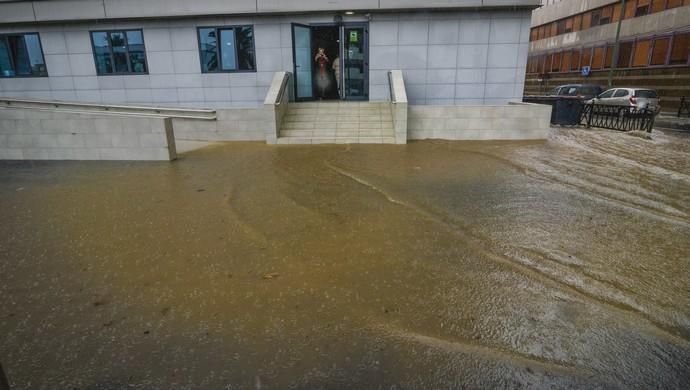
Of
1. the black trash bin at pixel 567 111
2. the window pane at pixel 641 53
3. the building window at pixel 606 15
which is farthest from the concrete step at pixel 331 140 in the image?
the building window at pixel 606 15

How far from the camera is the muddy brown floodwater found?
244 cm

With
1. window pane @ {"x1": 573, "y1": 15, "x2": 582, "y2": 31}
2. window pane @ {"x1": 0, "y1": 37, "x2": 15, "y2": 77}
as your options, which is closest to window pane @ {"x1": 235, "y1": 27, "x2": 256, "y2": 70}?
window pane @ {"x1": 0, "y1": 37, "x2": 15, "y2": 77}

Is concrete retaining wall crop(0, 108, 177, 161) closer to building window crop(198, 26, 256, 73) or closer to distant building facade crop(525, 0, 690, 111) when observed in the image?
building window crop(198, 26, 256, 73)

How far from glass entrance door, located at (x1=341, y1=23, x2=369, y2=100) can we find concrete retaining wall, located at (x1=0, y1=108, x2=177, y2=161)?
6.89m

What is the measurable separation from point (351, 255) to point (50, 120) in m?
8.55

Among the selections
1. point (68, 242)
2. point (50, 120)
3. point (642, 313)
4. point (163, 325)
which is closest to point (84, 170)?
point (50, 120)

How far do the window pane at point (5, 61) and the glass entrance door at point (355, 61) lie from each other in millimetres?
12317

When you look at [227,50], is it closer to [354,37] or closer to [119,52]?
[119,52]

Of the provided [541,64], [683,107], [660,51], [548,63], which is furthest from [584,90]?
[541,64]

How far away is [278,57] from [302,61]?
856mm

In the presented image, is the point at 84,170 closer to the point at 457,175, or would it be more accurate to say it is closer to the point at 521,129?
the point at 457,175

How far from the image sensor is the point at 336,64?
1429 cm

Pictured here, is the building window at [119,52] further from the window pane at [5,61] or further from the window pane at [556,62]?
the window pane at [556,62]

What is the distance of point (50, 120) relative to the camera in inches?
339
